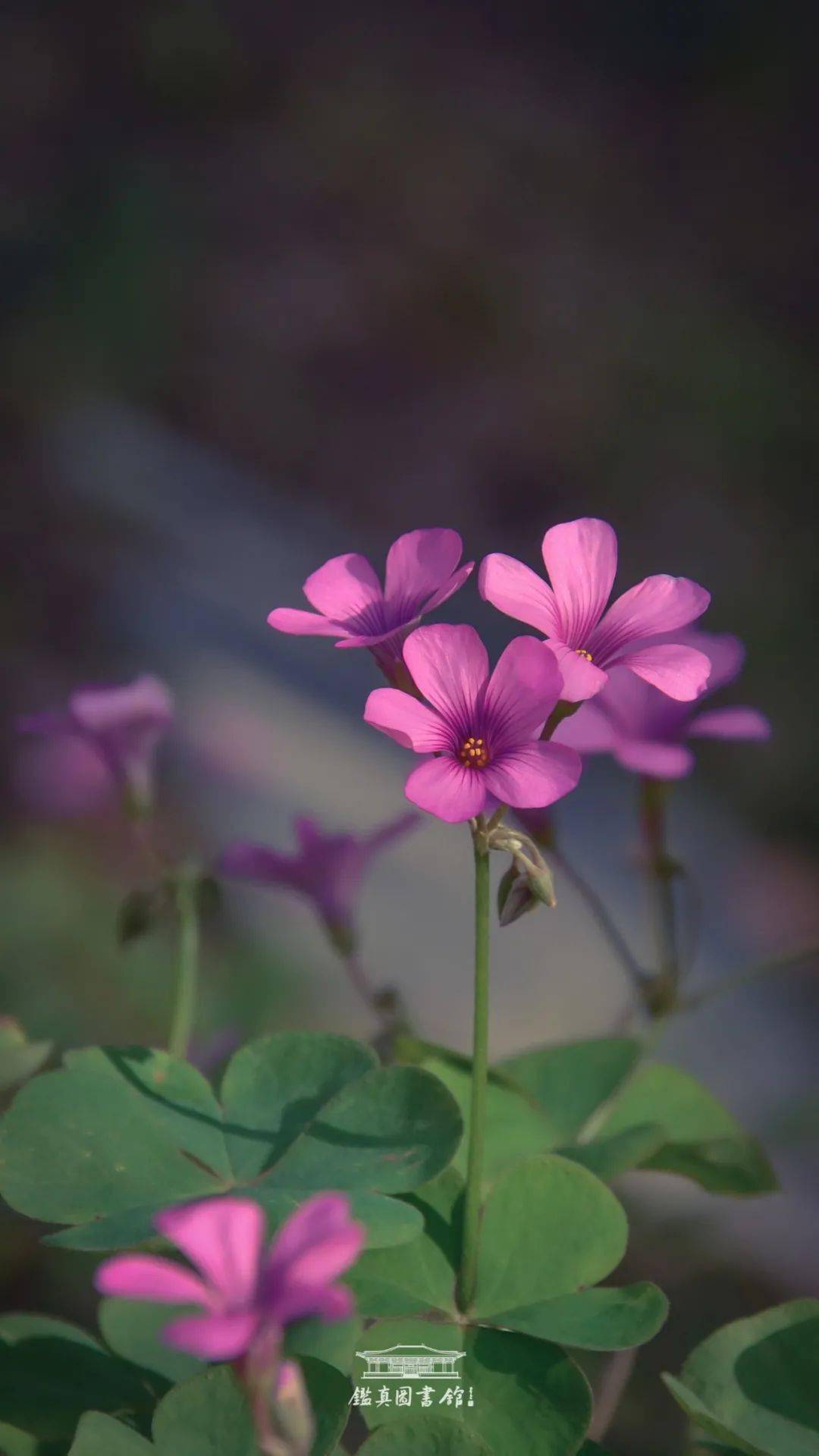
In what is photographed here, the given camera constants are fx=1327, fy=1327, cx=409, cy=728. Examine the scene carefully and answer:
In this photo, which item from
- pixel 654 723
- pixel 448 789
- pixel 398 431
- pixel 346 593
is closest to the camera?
pixel 448 789

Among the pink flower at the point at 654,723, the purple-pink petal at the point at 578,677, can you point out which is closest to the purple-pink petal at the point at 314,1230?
the purple-pink petal at the point at 578,677

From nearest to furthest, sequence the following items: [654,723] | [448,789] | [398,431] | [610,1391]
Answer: [448,789], [610,1391], [654,723], [398,431]

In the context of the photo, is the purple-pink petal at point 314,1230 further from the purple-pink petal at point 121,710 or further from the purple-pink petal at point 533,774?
the purple-pink petal at point 121,710

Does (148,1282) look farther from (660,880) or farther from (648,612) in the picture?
(660,880)

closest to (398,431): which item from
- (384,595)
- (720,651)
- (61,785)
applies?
(61,785)

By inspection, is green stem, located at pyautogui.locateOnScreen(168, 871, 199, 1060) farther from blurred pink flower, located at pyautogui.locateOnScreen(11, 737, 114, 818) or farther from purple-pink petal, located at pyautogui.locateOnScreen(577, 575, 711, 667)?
blurred pink flower, located at pyautogui.locateOnScreen(11, 737, 114, 818)
